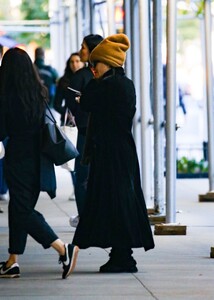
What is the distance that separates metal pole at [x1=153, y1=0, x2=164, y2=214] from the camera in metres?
14.1

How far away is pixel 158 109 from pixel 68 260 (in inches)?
180

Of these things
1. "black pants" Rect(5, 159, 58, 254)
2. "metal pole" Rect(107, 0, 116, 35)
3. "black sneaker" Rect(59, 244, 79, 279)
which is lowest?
"black sneaker" Rect(59, 244, 79, 279)

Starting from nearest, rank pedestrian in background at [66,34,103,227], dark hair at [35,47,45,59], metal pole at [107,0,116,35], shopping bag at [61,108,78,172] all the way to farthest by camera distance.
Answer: shopping bag at [61,108,78,172]
pedestrian in background at [66,34,103,227]
metal pole at [107,0,116,35]
dark hair at [35,47,45,59]

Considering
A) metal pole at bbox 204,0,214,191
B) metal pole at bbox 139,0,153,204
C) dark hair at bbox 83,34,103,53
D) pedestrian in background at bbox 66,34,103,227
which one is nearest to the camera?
dark hair at bbox 83,34,103,53

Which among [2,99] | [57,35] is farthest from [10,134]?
[57,35]

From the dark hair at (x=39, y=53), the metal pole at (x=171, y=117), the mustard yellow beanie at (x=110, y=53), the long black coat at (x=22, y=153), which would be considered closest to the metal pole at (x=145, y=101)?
the metal pole at (x=171, y=117)

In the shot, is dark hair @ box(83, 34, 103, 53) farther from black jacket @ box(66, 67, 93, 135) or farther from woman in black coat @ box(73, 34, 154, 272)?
woman in black coat @ box(73, 34, 154, 272)

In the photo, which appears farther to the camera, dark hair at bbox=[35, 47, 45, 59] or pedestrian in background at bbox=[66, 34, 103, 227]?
dark hair at bbox=[35, 47, 45, 59]

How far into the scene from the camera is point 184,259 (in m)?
11.1

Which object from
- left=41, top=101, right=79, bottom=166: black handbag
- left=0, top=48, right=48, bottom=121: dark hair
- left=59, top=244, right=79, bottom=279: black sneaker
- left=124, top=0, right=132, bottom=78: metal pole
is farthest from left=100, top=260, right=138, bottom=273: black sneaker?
left=124, top=0, right=132, bottom=78: metal pole

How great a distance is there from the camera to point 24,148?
9.93m

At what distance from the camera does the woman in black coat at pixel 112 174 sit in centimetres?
1008

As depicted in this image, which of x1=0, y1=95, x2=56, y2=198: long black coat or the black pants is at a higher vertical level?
x1=0, y1=95, x2=56, y2=198: long black coat

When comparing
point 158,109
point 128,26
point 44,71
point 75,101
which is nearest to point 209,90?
point 128,26
